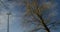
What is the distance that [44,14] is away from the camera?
38.6 feet

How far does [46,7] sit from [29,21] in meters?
1.50

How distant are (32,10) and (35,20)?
0.76 m

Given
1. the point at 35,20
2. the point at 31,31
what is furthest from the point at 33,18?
the point at 31,31

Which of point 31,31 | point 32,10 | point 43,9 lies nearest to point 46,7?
point 43,9

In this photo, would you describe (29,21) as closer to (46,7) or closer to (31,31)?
(31,31)

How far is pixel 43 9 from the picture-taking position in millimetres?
11609

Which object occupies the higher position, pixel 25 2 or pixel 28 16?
pixel 25 2

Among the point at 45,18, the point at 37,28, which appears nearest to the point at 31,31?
the point at 37,28

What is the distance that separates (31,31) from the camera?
11.9 meters

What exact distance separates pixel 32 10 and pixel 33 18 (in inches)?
23.7

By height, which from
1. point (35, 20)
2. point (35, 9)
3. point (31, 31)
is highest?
point (35, 9)

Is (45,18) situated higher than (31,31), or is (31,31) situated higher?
(45,18)

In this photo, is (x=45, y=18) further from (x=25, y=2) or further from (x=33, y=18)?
(x=25, y=2)

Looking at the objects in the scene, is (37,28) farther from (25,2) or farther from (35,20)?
(25,2)
